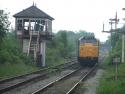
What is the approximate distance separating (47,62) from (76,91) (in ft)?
86.1

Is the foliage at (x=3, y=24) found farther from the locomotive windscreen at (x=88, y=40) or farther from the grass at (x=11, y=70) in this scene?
the locomotive windscreen at (x=88, y=40)

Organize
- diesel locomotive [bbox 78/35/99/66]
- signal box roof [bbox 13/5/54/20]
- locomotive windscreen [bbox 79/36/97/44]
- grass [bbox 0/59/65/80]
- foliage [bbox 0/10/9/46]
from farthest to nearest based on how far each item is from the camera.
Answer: signal box roof [bbox 13/5/54/20], locomotive windscreen [bbox 79/36/97/44], diesel locomotive [bbox 78/35/99/66], foliage [bbox 0/10/9/46], grass [bbox 0/59/65/80]

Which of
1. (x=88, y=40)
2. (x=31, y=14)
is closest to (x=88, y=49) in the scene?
(x=88, y=40)

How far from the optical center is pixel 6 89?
19438 millimetres

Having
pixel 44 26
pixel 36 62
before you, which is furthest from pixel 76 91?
pixel 44 26

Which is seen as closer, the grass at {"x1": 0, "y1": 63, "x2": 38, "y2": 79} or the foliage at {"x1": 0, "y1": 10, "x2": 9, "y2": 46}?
the grass at {"x1": 0, "y1": 63, "x2": 38, "y2": 79}

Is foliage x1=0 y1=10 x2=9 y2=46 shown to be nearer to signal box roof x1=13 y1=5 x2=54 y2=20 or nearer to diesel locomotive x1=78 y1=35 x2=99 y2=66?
signal box roof x1=13 y1=5 x2=54 y2=20

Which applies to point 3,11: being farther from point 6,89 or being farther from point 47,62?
point 6,89

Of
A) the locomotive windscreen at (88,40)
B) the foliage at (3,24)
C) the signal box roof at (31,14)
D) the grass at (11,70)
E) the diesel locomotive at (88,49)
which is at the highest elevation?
the signal box roof at (31,14)

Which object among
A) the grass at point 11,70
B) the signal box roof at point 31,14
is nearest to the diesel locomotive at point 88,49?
the signal box roof at point 31,14

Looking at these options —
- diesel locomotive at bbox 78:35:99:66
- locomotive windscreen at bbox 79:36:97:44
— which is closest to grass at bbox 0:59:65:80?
diesel locomotive at bbox 78:35:99:66

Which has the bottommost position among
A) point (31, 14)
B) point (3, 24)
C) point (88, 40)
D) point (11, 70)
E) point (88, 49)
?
point (11, 70)

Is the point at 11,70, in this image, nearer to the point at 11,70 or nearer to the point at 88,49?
the point at 11,70

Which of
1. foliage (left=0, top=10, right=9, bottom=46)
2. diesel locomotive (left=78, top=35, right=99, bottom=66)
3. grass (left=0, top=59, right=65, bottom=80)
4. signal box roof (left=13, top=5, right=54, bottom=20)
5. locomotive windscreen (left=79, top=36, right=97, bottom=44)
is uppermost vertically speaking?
signal box roof (left=13, top=5, right=54, bottom=20)
